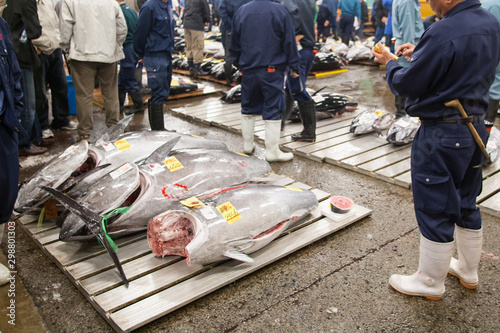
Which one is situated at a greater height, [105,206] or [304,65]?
[304,65]

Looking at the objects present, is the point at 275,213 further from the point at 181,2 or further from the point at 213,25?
the point at 181,2

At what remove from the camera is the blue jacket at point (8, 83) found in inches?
106

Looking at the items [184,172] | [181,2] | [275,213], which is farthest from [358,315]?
[181,2]

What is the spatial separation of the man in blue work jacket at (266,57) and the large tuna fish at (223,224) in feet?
5.60

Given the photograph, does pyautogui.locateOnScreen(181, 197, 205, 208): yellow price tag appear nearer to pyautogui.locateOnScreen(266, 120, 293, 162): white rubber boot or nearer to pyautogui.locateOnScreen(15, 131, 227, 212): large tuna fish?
pyautogui.locateOnScreen(15, 131, 227, 212): large tuna fish

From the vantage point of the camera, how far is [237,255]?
2695mm

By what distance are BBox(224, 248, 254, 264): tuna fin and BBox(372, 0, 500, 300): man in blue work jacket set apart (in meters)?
1.01

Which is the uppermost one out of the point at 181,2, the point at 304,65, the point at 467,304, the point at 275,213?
the point at 181,2

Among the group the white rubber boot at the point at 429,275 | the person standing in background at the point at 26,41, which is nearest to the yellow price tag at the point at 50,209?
the person standing in background at the point at 26,41

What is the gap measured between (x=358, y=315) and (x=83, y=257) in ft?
6.38

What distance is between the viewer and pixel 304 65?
5672 millimetres

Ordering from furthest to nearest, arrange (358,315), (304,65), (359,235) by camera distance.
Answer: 1. (304,65)
2. (359,235)
3. (358,315)

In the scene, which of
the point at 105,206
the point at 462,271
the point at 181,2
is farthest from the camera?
the point at 181,2

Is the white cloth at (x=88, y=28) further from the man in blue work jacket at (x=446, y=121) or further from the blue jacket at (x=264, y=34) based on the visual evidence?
the man in blue work jacket at (x=446, y=121)
